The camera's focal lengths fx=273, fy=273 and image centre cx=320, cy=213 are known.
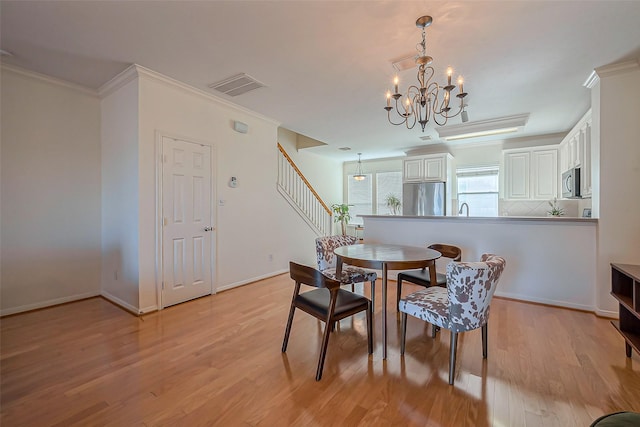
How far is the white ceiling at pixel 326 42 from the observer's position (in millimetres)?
2076

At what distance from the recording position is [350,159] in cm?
812

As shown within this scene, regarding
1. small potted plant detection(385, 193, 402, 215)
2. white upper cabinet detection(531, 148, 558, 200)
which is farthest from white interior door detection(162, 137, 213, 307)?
white upper cabinet detection(531, 148, 558, 200)

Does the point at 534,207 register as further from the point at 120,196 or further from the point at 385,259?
the point at 120,196

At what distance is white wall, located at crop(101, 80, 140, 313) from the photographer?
3.15 metres

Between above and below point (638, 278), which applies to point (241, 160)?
above

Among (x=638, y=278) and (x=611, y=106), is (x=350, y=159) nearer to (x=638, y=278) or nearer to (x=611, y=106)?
(x=611, y=106)

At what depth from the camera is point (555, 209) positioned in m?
5.18

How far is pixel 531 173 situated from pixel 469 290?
4.85m

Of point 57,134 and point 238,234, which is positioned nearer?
point 57,134

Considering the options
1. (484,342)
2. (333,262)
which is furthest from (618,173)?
(333,262)

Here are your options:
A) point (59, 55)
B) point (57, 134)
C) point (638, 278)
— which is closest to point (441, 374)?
point (638, 278)

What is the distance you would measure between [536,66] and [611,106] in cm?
93

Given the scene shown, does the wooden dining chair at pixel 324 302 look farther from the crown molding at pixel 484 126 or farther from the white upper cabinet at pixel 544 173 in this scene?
the white upper cabinet at pixel 544 173

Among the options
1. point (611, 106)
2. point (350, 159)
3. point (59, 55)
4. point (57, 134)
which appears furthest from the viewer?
point (350, 159)
